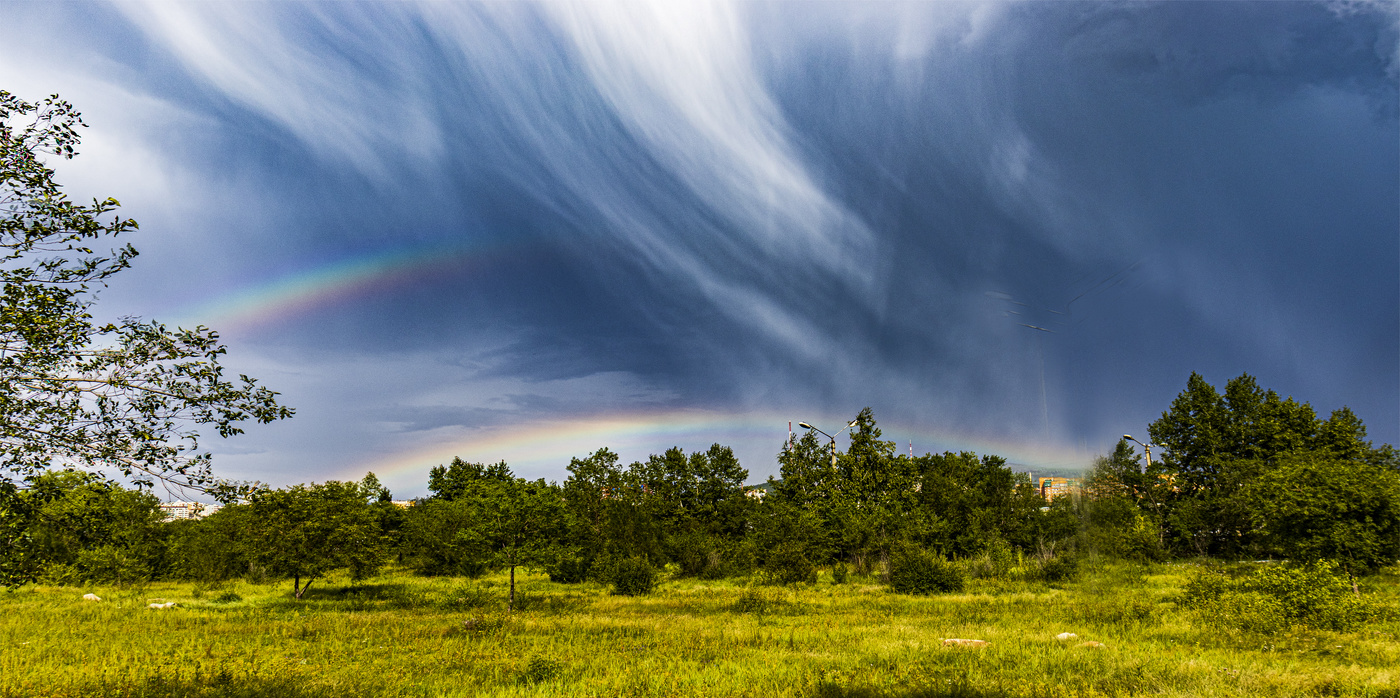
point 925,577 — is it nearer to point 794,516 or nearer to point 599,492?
point 794,516

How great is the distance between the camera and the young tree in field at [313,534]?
29.0m

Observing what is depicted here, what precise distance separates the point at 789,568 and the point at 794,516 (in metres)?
8.24

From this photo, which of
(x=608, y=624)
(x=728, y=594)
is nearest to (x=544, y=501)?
(x=608, y=624)

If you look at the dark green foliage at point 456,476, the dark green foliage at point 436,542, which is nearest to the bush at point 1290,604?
the dark green foliage at point 436,542

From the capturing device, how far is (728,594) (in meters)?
34.4

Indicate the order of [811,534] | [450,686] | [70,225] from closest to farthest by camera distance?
[70,225], [450,686], [811,534]

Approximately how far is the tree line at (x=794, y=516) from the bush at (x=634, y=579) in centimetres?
13

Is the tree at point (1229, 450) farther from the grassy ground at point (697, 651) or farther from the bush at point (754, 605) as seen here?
the bush at point (754, 605)

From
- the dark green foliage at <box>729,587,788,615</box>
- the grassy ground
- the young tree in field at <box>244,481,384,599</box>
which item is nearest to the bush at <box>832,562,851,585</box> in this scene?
the grassy ground

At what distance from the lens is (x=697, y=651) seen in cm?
1598

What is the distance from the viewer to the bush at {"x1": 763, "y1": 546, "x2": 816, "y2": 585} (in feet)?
139

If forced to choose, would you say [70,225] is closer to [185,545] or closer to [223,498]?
[223,498]

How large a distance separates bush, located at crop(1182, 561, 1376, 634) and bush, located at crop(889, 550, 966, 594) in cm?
1485

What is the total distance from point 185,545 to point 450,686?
167ft
